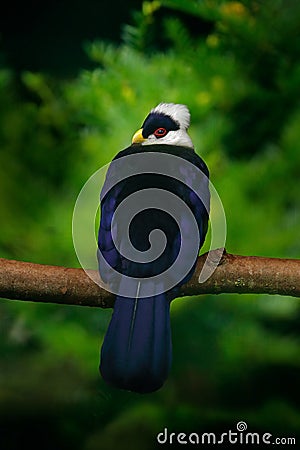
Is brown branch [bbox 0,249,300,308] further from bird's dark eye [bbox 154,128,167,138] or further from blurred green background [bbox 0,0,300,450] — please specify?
blurred green background [bbox 0,0,300,450]

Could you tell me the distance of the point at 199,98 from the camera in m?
1.58

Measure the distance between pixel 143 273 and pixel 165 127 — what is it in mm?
355

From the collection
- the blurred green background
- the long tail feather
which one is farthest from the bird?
the blurred green background

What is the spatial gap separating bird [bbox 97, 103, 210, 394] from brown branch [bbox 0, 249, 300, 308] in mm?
26

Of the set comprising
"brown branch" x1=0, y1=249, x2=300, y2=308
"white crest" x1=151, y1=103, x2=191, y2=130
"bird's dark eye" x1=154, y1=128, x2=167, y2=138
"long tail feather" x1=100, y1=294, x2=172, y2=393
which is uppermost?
"white crest" x1=151, y1=103, x2=191, y2=130

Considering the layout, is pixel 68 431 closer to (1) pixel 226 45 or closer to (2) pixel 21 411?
(2) pixel 21 411

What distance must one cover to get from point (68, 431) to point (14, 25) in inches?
39.5

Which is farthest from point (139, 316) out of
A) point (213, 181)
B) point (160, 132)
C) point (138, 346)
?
point (213, 181)

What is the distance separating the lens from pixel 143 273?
0.89 m

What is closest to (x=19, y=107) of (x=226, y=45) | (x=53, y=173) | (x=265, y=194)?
(x=53, y=173)

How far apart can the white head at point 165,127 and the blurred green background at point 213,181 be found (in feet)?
0.98

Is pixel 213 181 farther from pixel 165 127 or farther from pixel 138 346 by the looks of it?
pixel 138 346

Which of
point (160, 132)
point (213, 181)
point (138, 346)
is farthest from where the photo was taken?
point (213, 181)

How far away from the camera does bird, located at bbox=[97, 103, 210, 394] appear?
2.81ft
